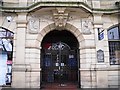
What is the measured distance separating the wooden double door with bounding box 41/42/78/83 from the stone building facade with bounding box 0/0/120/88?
1128 mm

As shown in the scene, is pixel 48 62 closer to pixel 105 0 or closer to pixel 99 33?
pixel 99 33

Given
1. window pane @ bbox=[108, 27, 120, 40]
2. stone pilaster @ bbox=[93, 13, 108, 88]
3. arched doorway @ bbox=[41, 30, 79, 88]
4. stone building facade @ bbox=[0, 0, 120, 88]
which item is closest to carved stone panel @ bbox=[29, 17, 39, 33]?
stone building facade @ bbox=[0, 0, 120, 88]

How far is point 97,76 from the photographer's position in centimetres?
1172

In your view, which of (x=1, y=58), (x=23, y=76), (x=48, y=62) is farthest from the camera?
(x=48, y=62)

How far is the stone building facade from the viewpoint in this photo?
38.0 ft

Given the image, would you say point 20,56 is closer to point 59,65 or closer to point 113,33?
point 59,65

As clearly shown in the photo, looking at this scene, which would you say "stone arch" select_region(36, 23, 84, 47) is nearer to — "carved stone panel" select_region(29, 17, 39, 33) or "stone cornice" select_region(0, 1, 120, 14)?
"carved stone panel" select_region(29, 17, 39, 33)

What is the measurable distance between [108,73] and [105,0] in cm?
494

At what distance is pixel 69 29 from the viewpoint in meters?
12.7

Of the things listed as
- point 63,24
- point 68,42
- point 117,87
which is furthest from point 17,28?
point 117,87

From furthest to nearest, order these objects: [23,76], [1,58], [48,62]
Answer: [48,62] → [1,58] → [23,76]

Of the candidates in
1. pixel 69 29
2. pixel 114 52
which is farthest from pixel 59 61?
pixel 114 52

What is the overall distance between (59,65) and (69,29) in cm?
266

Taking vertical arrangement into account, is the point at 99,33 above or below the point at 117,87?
above
